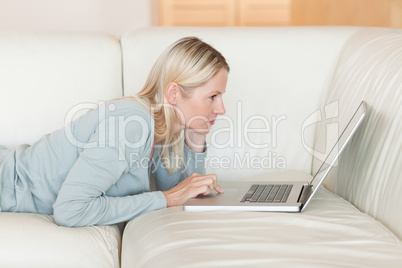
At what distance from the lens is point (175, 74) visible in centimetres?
166

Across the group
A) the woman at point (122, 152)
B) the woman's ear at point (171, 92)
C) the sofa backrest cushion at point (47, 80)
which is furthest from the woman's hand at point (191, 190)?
the sofa backrest cushion at point (47, 80)

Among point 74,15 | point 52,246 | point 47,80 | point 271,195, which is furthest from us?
point 74,15

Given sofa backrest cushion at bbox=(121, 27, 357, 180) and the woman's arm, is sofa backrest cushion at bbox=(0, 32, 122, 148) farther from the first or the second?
the woman's arm

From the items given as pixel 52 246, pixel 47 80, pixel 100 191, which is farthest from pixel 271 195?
pixel 47 80

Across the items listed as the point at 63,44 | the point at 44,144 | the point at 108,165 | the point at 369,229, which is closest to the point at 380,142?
the point at 369,229

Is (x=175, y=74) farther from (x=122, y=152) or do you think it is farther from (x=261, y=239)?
(x=261, y=239)

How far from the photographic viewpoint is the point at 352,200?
5.43 feet

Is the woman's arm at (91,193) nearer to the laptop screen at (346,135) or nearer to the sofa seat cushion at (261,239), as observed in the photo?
the sofa seat cushion at (261,239)

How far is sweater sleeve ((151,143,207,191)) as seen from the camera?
1850 millimetres

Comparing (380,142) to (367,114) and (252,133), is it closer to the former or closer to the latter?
(367,114)

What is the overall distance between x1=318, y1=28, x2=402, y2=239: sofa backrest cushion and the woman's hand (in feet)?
1.27

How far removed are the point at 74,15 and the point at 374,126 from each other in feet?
7.27

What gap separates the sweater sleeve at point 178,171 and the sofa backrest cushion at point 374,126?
0.40 meters

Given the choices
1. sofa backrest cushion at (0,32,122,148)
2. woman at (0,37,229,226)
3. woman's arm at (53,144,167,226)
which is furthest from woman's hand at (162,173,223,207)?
sofa backrest cushion at (0,32,122,148)
